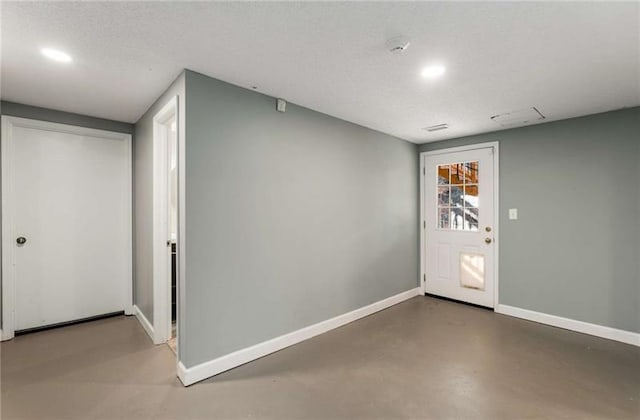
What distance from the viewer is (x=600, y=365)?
2.53 meters

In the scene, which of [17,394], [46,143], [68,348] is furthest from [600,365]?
[46,143]

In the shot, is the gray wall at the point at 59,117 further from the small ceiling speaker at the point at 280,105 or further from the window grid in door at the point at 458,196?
the window grid in door at the point at 458,196

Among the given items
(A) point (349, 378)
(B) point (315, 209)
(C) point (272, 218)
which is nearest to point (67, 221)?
(C) point (272, 218)

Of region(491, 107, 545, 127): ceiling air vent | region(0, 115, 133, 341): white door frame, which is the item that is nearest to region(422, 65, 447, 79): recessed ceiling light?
region(491, 107, 545, 127): ceiling air vent

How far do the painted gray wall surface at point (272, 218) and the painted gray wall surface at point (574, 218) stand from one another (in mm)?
1632

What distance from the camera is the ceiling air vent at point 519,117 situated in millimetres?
3141

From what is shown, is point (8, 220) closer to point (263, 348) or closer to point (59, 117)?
point (59, 117)

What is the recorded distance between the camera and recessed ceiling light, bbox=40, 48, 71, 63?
77.9 inches

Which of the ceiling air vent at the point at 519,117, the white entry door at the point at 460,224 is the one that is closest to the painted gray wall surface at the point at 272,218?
the white entry door at the point at 460,224

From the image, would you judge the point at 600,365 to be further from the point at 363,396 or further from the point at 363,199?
the point at 363,199

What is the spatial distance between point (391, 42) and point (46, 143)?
374cm

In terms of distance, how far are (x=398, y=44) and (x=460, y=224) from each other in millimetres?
3129

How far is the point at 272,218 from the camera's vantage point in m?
2.74

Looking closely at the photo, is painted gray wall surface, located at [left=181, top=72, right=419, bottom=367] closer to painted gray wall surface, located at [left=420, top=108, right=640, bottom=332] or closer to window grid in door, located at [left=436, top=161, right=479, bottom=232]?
window grid in door, located at [left=436, top=161, right=479, bottom=232]
